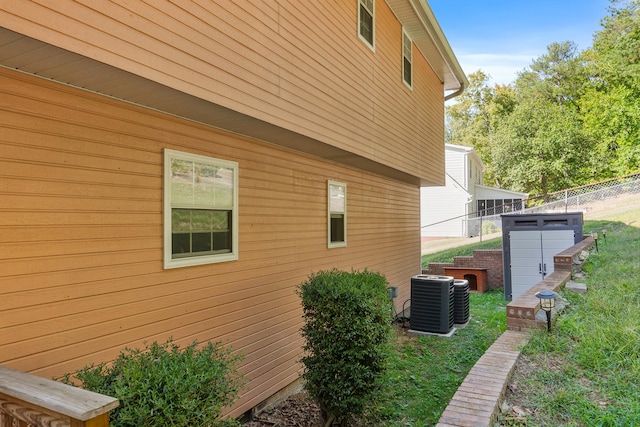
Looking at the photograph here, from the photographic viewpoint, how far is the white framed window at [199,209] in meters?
3.88

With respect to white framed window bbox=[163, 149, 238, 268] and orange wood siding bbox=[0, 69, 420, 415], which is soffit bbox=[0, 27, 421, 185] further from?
white framed window bbox=[163, 149, 238, 268]

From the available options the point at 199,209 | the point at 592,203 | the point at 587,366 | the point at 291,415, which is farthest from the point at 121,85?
the point at 592,203

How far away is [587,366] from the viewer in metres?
3.95

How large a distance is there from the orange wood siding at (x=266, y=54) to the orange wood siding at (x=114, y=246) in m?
0.63

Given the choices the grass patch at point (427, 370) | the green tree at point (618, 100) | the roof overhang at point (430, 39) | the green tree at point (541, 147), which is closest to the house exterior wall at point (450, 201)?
the green tree at point (541, 147)

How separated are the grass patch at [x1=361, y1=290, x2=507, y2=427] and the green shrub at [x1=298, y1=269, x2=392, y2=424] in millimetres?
337

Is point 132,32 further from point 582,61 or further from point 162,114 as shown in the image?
point 582,61

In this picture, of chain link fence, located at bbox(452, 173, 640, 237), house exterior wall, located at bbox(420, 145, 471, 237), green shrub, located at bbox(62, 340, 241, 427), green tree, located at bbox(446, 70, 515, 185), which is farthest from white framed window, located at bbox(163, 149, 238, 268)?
green tree, located at bbox(446, 70, 515, 185)

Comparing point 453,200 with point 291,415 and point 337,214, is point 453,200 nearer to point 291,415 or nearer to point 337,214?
point 337,214

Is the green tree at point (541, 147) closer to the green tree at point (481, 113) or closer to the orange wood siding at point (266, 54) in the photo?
the green tree at point (481, 113)

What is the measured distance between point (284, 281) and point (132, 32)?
3.64m

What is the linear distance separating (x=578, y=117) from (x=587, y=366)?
31225 mm

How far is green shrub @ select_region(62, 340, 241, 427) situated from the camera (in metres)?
2.15

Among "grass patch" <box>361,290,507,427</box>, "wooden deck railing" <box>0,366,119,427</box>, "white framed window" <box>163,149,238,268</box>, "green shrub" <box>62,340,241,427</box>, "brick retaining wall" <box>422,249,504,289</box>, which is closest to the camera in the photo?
"wooden deck railing" <box>0,366,119,427</box>
